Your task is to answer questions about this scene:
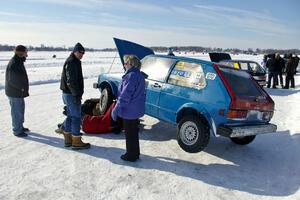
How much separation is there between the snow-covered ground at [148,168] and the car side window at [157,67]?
4.15ft

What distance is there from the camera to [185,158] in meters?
6.04

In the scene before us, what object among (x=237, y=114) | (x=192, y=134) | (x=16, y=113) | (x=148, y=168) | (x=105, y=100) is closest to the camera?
(x=148, y=168)

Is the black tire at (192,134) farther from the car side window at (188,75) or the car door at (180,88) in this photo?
the car side window at (188,75)

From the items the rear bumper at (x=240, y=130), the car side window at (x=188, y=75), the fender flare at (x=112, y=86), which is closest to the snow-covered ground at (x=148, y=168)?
the rear bumper at (x=240, y=130)

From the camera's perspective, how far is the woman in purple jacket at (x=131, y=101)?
5469 mm

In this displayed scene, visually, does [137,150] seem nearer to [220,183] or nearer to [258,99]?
[220,183]

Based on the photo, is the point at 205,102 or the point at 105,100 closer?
the point at 205,102

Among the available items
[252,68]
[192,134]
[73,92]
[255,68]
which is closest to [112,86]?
[73,92]

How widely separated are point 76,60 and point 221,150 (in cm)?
321

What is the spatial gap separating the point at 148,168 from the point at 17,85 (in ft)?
10.3

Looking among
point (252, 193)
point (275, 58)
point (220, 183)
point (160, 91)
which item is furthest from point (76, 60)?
point (275, 58)

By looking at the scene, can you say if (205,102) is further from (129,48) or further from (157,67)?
(129,48)

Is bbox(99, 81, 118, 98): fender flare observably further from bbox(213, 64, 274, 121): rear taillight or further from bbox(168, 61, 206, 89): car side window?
bbox(213, 64, 274, 121): rear taillight

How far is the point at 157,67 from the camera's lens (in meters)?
7.30
